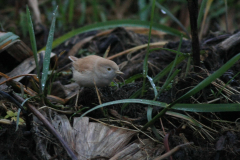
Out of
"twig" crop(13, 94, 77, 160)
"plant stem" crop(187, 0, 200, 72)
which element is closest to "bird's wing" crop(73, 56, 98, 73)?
"twig" crop(13, 94, 77, 160)

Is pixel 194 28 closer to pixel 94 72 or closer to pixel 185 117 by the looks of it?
pixel 185 117

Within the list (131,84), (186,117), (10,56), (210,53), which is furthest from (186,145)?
(10,56)

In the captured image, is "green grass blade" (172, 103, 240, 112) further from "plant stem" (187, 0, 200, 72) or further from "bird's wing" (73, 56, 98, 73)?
"bird's wing" (73, 56, 98, 73)

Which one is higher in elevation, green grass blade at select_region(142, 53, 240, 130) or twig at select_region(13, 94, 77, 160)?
green grass blade at select_region(142, 53, 240, 130)

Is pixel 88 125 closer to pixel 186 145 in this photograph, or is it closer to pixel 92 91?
pixel 92 91

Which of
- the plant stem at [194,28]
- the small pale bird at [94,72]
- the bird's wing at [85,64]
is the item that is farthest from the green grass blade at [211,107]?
the bird's wing at [85,64]

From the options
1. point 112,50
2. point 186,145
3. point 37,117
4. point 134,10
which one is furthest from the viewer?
point 134,10

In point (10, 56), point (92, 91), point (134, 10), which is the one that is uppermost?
point (10, 56)

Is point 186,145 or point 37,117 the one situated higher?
point 37,117

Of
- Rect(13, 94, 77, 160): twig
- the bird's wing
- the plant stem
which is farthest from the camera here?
the bird's wing
